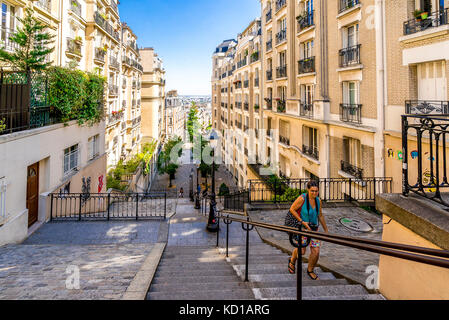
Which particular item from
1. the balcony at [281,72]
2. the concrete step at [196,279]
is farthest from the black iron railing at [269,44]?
the concrete step at [196,279]

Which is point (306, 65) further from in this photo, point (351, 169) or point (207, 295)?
point (207, 295)

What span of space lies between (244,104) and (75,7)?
62.6ft

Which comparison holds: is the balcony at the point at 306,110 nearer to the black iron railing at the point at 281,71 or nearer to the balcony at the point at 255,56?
the black iron railing at the point at 281,71

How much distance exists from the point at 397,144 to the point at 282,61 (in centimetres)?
1322

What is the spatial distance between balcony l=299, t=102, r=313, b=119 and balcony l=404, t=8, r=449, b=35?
23.4 ft

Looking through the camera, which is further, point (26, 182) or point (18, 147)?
point (26, 182)

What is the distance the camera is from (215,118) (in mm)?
57031

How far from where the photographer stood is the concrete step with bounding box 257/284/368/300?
3.98m

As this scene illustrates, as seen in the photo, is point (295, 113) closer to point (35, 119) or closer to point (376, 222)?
point (376, 222)

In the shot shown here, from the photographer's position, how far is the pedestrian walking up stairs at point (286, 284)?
3938 mm

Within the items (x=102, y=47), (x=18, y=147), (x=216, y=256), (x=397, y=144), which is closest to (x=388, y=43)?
(x=397, y=144)

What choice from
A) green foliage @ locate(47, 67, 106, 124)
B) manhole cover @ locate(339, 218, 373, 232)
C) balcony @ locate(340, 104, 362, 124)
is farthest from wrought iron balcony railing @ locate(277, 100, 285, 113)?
green foliage @ locate(47, 67, 106, 124)

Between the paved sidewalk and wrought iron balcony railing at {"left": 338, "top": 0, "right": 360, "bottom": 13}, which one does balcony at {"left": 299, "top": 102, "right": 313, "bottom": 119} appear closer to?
wrought iron balcony railing at {"left": 338, "top": 0, "right": 360, "bottom": 13}

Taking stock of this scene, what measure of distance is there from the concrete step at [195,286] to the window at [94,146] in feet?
40.1
